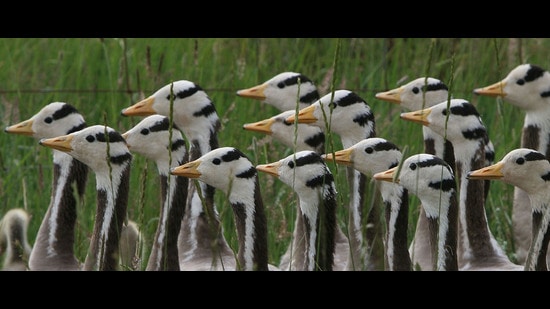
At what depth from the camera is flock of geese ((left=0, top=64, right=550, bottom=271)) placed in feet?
16.4

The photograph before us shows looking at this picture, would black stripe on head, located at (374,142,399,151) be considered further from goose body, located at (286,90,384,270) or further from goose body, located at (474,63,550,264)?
goose body, located at (474,63,550,264)

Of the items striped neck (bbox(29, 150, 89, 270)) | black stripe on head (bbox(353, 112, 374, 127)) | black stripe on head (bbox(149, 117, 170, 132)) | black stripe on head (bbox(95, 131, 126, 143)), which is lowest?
striped neck (bbox(29, 150, 89, 270))

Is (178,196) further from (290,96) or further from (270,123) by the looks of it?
(290,96)

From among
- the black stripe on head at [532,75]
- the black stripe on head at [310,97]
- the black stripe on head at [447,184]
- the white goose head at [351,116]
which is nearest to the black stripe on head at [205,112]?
the white goose head at [351,116]

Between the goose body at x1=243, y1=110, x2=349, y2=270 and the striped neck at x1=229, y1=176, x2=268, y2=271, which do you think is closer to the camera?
the striped neck at x1=229, y1=176, x2=268, y2=271

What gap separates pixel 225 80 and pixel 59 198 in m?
3.03

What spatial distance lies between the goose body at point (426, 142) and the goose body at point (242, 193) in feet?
2.55

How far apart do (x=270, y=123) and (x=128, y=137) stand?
2.54 feet

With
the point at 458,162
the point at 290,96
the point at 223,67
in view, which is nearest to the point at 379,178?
the point at 458,162

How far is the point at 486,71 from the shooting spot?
9.20m

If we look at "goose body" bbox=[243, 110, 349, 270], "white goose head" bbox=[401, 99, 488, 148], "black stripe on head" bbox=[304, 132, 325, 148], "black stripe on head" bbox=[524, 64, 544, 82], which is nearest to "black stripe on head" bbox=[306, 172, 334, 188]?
"goose body" bbox=[243, 110, 349, 270]

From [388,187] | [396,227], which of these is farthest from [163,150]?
[396,227]

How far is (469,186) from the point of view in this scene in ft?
18.7
